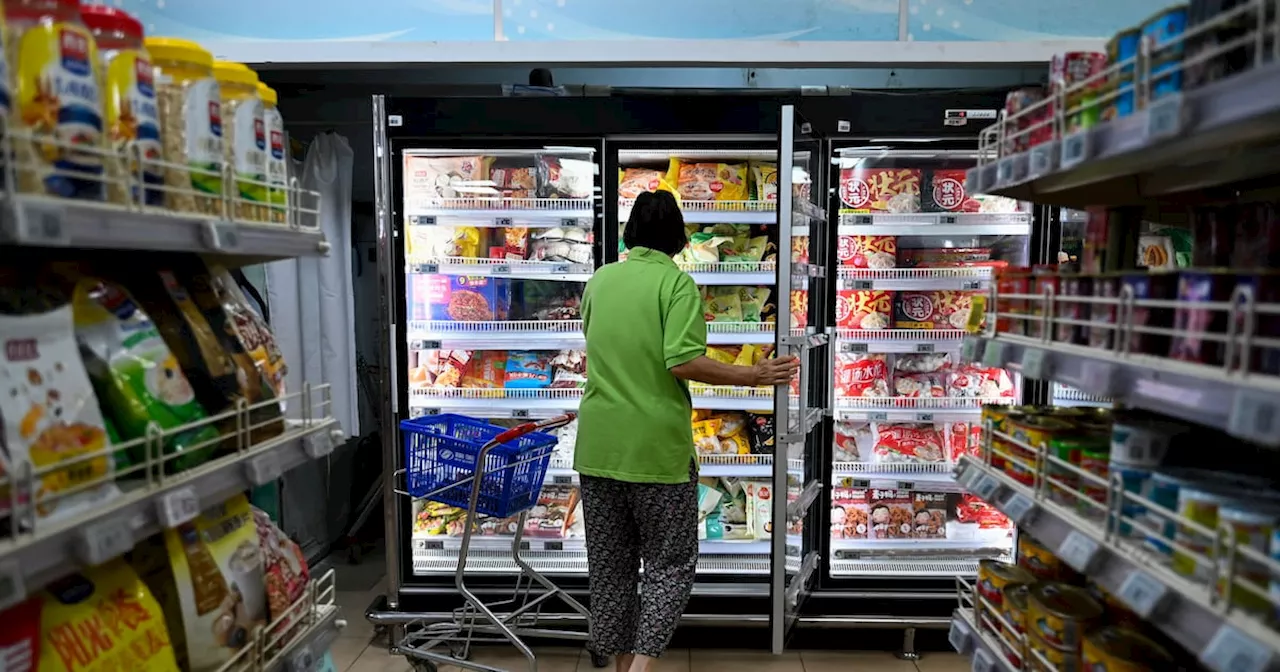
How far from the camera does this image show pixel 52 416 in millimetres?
1052

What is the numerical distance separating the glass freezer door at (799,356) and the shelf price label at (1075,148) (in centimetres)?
128

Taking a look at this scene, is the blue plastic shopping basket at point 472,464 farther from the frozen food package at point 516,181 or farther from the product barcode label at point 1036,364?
the product barcode label at point 1036,364

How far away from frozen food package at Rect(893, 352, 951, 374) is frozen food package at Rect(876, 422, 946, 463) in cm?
26

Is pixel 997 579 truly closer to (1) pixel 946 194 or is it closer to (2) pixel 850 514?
(2) pixel 850 514

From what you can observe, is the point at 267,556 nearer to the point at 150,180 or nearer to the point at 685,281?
the point at 150,180

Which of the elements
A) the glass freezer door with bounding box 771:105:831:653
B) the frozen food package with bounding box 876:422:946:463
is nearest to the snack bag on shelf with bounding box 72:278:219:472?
the glass freezer door with bounding box 771:105:831:653

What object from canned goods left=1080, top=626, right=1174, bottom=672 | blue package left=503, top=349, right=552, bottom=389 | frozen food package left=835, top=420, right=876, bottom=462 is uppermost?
blue package left=503, top=349, right=552, bottom=389

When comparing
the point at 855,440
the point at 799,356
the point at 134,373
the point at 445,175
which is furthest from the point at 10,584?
the point at 855,440

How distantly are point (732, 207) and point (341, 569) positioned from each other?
2.82 m

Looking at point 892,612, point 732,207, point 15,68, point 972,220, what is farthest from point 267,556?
point 972,220

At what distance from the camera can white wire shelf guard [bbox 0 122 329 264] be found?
0.92m

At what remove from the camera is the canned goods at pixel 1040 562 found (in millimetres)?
1761

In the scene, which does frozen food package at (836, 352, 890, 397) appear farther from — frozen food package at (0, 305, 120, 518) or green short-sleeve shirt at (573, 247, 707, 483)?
frozen food package at (0, 305, 120, 518)

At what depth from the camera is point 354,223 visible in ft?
14.2
